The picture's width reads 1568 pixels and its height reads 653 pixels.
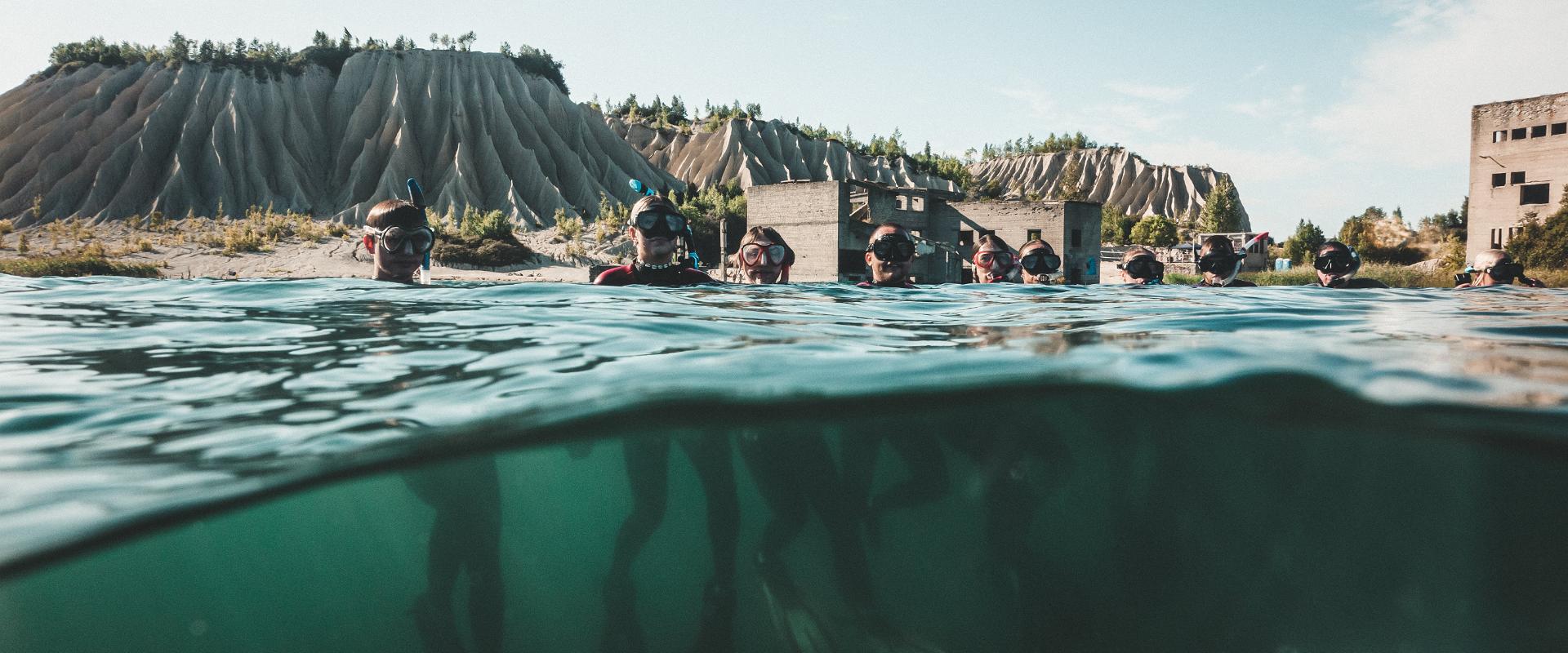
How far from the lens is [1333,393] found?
3.34 m

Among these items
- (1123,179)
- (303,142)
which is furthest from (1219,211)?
(303,142)

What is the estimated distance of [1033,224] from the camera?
46906 millimetres

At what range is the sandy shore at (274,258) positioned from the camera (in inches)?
1550

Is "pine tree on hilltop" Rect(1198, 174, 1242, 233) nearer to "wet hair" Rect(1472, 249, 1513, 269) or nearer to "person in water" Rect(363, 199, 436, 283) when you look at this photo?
"wet hair" Rect(1472, 249, 1513, 269)

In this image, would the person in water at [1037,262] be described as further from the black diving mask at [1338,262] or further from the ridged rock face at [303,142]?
the ridged rock face at [303,142]

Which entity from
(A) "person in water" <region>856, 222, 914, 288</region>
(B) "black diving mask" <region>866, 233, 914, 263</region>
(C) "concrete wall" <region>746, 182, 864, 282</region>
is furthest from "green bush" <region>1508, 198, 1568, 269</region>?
(B) "black diving mask" <region>866, 233, 914, 263</region>

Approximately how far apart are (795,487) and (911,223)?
42131 mm

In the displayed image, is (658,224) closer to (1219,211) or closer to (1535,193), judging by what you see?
(1535,193)

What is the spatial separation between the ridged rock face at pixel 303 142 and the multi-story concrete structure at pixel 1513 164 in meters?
61.1

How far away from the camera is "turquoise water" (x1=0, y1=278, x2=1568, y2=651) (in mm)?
3299

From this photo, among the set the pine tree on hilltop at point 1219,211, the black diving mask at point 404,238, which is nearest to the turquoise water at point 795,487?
the black diving mask at point 404,238

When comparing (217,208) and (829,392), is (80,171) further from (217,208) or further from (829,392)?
(829,392)

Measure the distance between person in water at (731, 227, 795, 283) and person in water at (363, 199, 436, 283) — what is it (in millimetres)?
3819

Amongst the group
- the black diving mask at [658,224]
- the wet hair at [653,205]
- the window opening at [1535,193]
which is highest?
the window opening at [1535,193]
